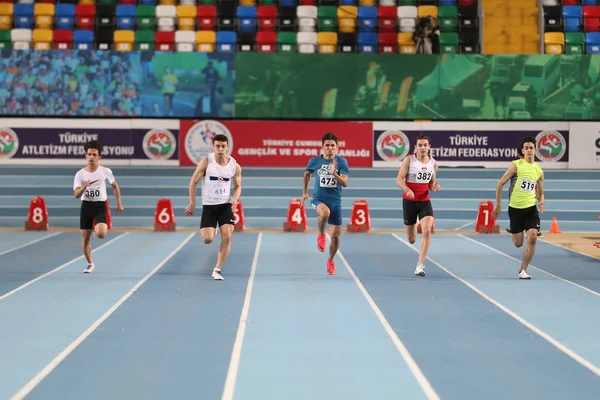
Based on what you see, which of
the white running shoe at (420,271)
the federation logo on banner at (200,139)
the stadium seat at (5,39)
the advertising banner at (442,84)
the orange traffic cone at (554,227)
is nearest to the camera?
the white running shoe at (420,271)

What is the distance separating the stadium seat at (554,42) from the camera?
A: 24.8m

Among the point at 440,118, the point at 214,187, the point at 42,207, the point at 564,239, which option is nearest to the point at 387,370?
the point at 214,187

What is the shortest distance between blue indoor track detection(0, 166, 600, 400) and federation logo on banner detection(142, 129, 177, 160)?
4.38 meters

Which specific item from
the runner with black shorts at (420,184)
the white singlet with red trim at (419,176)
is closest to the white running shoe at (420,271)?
the runner with black shorts at (420,184)

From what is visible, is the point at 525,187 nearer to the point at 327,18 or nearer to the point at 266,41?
the point at 266,41

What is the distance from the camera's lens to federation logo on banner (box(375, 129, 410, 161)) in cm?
2323

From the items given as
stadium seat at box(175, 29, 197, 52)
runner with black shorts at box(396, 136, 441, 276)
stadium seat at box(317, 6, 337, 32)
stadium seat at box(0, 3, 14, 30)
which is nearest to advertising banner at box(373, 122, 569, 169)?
stadium seat at box(317, 6, 337, 32)

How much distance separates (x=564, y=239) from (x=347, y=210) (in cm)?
517

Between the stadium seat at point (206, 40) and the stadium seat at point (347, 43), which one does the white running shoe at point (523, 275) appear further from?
the stadium seat at point (206, 40)

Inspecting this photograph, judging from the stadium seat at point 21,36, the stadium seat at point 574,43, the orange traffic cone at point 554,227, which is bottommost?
the orange traffic cone at point 554,227

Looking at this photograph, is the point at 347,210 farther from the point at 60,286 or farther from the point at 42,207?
the point at 60,286

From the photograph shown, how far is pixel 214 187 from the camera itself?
12.2 meters

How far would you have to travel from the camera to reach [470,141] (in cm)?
2334

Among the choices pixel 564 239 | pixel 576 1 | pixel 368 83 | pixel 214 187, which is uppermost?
pixel 576 1
